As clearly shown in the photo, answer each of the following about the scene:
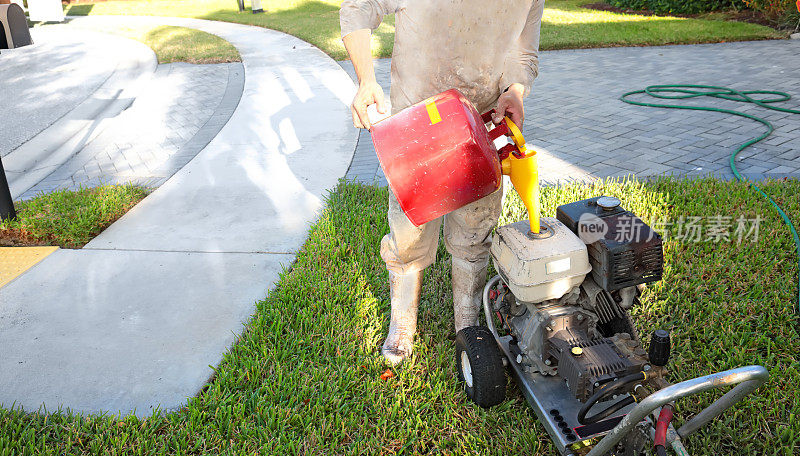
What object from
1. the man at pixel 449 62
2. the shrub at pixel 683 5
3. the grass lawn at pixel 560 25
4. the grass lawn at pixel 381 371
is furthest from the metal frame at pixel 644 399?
the shrub at pixel 683 5

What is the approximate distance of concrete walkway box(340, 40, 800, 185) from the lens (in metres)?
4.57

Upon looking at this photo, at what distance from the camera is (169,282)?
3203mm

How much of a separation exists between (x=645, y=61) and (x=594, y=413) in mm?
6995

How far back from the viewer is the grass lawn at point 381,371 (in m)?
2.16

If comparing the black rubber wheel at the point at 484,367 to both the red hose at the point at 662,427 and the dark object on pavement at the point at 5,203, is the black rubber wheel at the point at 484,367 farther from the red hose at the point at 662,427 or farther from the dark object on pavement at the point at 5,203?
the dark object on pavement at the point at 5,203

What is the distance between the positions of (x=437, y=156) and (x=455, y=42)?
446 mm

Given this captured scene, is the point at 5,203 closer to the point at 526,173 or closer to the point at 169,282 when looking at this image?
the point at 169,282

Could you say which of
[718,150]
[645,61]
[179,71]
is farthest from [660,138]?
[179,71]

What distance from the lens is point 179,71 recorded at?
331 inches

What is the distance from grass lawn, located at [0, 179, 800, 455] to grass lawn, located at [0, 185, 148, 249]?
138 cm

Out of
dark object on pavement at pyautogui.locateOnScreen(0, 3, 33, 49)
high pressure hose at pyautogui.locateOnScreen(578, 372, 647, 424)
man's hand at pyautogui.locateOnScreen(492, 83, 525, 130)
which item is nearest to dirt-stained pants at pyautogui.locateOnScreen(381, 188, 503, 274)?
man's hand at pyautogui.locateOnScreen(492, 83, 525, 130)

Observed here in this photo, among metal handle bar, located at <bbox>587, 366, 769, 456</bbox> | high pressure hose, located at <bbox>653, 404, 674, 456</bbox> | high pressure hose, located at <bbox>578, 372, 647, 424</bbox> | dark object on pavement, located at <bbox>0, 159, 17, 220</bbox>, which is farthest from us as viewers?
dark object on pavement, located at <bbox>0, 159, 17, 220</bbox>

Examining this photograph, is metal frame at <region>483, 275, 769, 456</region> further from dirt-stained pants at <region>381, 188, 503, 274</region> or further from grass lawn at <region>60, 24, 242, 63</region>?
grass lawn at <region>60, 24, 242, 63</region>

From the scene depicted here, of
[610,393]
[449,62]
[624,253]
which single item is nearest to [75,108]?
[449,62]
